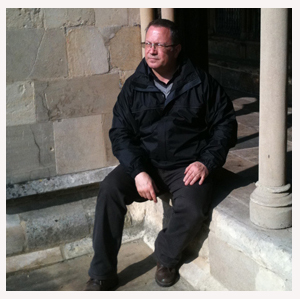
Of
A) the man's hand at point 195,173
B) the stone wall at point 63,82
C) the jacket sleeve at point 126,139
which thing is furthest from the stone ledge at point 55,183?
the man's hand at point 195,173

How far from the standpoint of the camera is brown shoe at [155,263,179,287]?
139 inches

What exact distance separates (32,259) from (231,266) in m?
1.64

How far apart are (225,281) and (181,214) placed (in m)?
0.50

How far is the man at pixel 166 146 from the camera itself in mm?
3379

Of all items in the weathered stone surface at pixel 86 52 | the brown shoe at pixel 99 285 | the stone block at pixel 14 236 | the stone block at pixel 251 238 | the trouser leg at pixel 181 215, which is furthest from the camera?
the stone block at pixel 14 236

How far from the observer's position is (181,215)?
331 cm

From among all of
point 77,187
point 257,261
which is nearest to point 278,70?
point 257,261

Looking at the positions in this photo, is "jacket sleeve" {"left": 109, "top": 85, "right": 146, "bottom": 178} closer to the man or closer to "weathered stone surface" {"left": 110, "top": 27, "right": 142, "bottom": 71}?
the man

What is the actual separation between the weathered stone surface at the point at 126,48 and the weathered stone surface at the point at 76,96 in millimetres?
111

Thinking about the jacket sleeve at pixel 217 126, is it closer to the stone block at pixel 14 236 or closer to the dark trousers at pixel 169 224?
the dark trousers at pixel 169 224

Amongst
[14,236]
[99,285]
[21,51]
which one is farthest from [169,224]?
[21,51]

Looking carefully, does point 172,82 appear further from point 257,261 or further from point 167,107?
point 257,261

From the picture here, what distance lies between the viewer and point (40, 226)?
165 inches

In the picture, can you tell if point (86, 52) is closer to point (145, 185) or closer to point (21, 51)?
point (21, 51)
